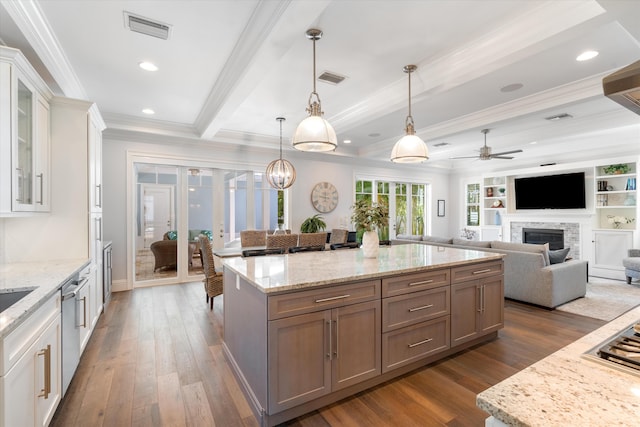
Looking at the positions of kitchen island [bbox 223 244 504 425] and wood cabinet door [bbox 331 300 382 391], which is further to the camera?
wood cabinet door [bbox 331 300 382 391]

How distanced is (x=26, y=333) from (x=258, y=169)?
16.4 feet

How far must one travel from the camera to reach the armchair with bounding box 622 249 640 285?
5.12m

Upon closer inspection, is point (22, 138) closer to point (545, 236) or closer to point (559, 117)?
point (559, 117)

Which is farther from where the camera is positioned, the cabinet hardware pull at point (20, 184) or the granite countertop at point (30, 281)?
the cabinet hardware pull at point (20, 184)

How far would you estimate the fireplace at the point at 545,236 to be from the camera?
6975mm

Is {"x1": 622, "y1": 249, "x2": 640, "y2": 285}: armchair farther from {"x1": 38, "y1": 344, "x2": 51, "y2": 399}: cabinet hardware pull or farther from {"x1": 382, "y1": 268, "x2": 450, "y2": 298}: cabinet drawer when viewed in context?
{"x1": 38, "y1": 344, "x2": 51, "y2": 399}: cabinet hardware pull

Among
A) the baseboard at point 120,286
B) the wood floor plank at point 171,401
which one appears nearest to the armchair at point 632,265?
the wood floor plank at point 171,401

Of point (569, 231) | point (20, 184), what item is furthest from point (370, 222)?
point (569, 231)

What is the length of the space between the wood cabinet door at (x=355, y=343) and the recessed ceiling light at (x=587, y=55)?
2993 mm

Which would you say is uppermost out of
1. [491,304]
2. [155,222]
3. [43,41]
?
[43,41]

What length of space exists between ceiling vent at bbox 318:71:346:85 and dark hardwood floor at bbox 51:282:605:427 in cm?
306

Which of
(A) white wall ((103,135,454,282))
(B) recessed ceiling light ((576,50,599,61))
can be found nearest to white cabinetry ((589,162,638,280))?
(A) white wall ((103,135,454,282))

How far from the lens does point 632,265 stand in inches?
203

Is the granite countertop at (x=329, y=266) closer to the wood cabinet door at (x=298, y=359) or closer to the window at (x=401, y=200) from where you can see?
the wood cabinet door at (x=298, y=359)
